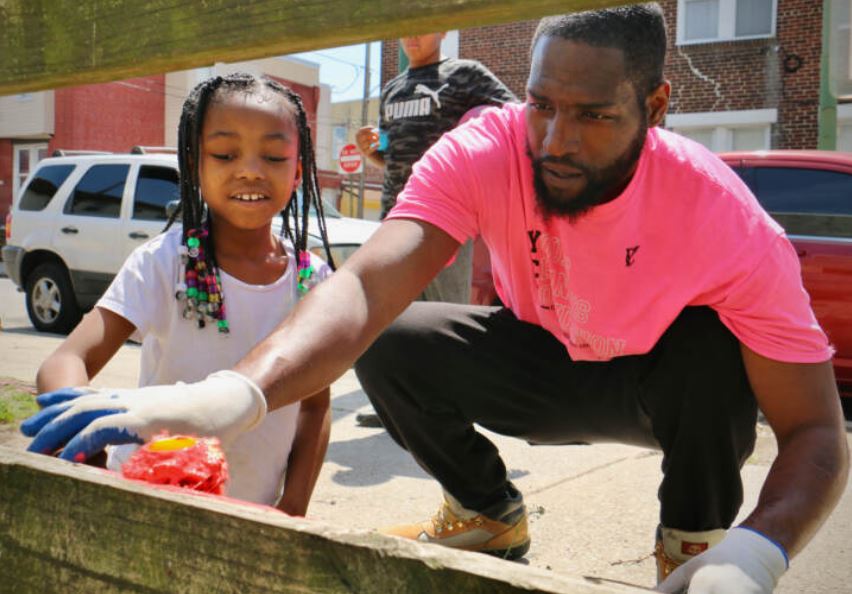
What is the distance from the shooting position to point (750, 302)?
1.76m

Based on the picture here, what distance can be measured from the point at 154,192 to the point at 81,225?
0.87 meters

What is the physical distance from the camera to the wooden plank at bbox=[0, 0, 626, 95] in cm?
112

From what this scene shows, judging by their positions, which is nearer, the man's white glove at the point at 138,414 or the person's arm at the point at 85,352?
the man's white glove at the point at 138,414

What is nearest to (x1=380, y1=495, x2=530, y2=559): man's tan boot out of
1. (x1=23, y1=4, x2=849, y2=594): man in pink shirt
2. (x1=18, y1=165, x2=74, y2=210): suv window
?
(x1=23, y1=4, x2=849, y2=594): man in pink shirt

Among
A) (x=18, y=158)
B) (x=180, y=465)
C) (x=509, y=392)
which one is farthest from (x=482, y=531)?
(x=18, y=158)

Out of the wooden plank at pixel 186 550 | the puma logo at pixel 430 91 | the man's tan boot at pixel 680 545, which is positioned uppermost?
the puma logo at pixel 430 91

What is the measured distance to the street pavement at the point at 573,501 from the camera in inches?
85.1

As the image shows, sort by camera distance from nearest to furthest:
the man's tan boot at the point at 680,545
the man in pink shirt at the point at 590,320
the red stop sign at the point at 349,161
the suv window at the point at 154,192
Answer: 1. the man in pink shirt at the point at 590,320
2. the man's tan boot at the point at 680,545
3. the suv window at the point at 154,192
4. the red stop sign at the point at 349,161

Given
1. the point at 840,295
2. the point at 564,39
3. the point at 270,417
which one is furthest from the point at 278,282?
the point at 840,295

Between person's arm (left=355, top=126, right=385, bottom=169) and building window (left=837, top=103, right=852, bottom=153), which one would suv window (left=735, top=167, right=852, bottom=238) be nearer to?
person's arm (left=355, top=126, right=385, bottom=169)

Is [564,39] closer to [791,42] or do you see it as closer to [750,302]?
[750,302]

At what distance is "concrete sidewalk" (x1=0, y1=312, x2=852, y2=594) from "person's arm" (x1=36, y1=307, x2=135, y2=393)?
0.61m

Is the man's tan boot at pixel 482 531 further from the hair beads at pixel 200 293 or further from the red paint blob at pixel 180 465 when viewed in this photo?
the red paint blob at pixel 180 465

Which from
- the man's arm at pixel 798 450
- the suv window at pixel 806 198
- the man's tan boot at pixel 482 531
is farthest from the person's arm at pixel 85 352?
the suv window at pixel 806 198
